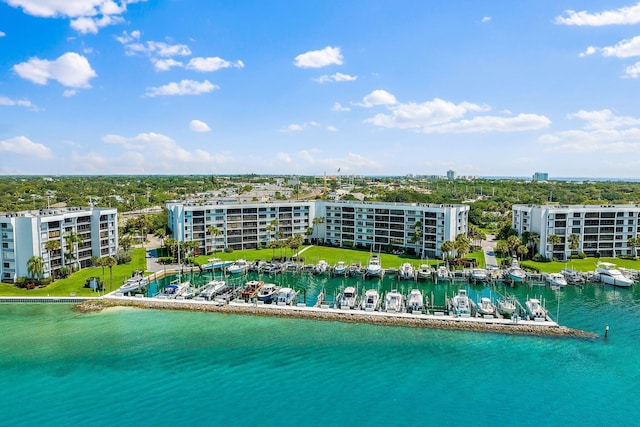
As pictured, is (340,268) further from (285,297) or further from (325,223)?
(325,223)

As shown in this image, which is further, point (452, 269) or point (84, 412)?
point (452, 269)

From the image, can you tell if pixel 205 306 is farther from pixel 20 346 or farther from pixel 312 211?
pixel 312 211

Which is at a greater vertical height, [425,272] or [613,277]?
[613,277]

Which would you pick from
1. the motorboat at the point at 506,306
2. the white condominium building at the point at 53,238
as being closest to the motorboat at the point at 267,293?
the motorboat at the point at 506,306

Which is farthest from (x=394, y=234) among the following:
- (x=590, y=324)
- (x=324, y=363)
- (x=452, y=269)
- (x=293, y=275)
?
(x=324, y=363)

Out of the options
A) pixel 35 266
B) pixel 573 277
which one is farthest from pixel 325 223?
pixel 35 266

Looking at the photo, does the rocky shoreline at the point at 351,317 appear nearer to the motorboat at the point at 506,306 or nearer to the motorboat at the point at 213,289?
the motorboat at the point at 213,289
